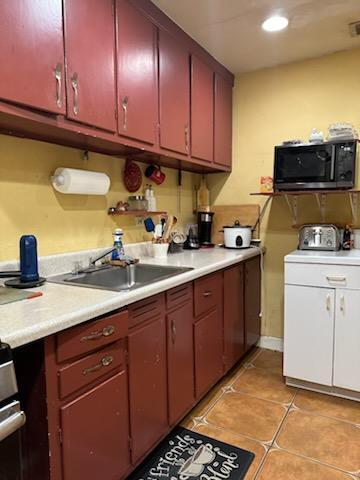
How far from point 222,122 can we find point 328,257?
4.62 ft

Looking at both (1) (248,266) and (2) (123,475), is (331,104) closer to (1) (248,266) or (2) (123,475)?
(1) (248,266)

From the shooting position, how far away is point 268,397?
221 centimetres

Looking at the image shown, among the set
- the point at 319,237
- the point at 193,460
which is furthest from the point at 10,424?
the point at 319,237

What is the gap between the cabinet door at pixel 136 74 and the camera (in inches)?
67.2

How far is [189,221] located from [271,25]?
5.18ft

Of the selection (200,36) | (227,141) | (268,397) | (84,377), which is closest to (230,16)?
(200,36)

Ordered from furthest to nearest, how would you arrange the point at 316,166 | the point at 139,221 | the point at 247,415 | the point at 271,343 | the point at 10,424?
the point at 271,343, the point at 139,221, the point at 316,166, the point at 247,415, the point at 10,424

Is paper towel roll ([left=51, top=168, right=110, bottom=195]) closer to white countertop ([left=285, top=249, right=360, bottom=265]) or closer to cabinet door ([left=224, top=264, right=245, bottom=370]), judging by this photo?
cabinet door ([left=224, top=264, right=245, bottom=370])

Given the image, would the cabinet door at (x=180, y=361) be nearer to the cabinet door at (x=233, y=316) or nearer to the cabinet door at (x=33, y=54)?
the cabinet door at (x=233, y=316)

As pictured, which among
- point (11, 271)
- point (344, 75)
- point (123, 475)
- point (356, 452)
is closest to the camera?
point (123, 475)

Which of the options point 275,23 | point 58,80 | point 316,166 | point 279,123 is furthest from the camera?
point 279,123

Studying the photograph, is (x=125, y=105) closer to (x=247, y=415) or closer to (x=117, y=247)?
(x=117, y=247)

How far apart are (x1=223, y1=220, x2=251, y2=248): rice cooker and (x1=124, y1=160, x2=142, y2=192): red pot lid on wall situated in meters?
0.83

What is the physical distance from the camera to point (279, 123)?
279cm
